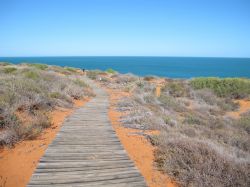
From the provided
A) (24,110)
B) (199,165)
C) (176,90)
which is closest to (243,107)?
(176,90)

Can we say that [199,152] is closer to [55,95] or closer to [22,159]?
[22,159]

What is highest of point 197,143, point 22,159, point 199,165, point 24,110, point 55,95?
point 55,95

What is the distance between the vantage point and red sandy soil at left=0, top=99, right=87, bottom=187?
189 inches

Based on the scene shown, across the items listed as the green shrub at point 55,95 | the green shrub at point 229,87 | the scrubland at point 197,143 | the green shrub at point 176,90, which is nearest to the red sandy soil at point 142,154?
the scrubland at point 197,143

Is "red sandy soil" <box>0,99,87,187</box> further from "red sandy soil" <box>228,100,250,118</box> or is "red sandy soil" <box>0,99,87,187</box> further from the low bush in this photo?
"red sandy soil" <box>228,100,250,118</box>

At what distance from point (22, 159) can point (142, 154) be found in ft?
10.6

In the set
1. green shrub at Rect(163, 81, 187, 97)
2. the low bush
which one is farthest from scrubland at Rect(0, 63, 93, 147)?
green shrub at Rect(163, 81, 187, 97)

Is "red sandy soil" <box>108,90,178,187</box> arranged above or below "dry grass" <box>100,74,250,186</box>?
below

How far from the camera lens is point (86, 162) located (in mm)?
5418

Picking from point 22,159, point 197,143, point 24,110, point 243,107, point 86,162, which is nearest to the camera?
point 86,162

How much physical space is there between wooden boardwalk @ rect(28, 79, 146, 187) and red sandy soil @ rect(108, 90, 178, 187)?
1.00 ft

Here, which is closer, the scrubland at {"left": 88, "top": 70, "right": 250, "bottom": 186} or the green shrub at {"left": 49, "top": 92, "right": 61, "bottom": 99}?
the scrubland at {"left": 88, "top": 70, "right": 250, "bottom": 186}

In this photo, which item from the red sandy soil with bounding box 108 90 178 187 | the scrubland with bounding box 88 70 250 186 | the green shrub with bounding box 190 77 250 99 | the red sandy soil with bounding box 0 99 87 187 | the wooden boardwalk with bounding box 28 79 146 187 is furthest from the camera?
the green shrub with bounding box 190 77 250 99

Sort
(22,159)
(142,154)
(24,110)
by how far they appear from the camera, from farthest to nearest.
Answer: (24,110) → (142,154) → (22,159)
